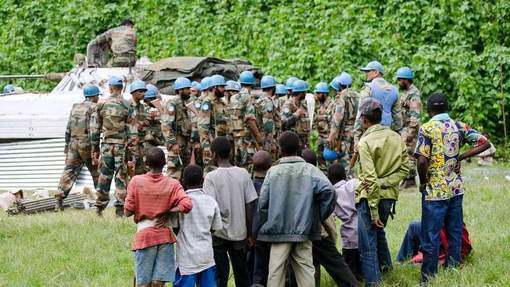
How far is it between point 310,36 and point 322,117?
689cm

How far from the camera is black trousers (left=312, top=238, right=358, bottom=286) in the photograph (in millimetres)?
7473

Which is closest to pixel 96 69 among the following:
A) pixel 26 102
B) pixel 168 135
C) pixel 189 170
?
pixel 26 102

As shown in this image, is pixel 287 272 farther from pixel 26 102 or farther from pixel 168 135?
pixel 26 102

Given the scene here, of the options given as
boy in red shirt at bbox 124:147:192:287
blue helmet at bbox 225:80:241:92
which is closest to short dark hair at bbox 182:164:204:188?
boy in red shirt at bbox 124:147:192:287

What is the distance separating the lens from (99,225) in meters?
11.2

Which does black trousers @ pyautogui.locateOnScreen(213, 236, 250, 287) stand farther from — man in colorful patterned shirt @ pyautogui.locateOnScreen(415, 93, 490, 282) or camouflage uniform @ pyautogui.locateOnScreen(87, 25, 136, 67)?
camouflage uniform @ pyautogui.locateOnScreen(87, 25, 136, 67)

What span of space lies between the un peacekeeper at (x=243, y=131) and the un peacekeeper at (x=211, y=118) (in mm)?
111

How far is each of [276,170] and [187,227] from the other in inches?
31.5

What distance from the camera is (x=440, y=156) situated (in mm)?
7641

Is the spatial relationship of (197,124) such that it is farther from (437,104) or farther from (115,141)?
(437,104)

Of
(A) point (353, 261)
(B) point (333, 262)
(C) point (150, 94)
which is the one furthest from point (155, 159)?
(C) point (150, 94)


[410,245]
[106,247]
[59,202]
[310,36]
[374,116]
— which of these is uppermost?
[310,36]

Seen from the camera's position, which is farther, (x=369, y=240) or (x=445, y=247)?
(x=445, y=247)

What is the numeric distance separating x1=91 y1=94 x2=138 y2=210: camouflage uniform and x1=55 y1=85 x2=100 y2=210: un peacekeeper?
76 cm
